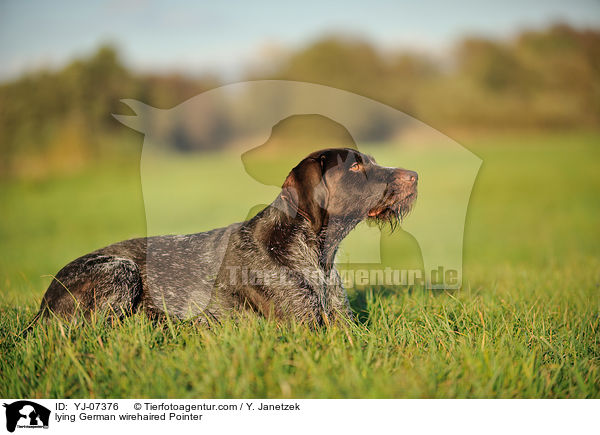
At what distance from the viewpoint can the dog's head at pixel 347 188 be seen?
4.29m

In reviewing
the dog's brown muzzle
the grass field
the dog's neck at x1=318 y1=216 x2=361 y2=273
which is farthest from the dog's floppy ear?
the grass field

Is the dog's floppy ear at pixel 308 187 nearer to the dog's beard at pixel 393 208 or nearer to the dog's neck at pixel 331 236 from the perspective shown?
the dog's neck at pixel 331 236

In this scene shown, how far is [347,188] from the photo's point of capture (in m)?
4.58

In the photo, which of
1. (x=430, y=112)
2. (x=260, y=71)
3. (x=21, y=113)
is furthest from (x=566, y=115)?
(x=21, y=113)

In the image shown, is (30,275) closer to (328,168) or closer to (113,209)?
(328,168)

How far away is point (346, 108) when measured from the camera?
10008 mm

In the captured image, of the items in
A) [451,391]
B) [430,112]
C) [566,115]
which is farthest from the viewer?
[566,115]
